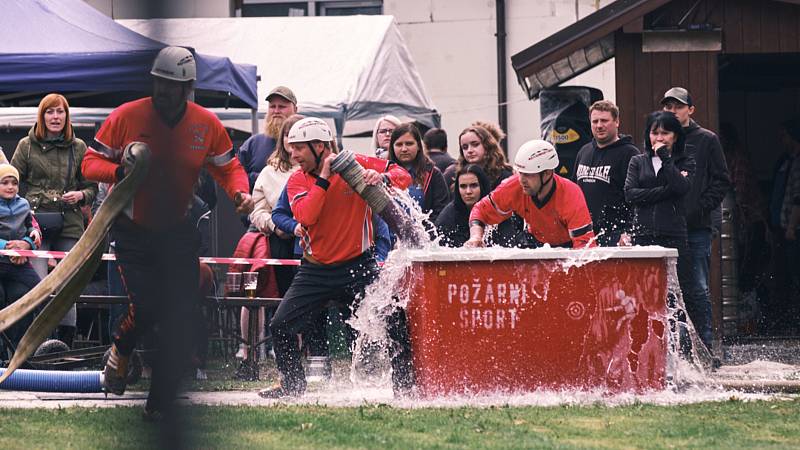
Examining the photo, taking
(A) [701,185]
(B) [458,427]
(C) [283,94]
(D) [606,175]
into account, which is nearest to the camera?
(B) [458,427]

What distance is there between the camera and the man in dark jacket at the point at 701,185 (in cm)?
1094

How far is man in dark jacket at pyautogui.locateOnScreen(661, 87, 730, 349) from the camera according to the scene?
35.9ft

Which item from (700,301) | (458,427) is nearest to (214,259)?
(700,301)

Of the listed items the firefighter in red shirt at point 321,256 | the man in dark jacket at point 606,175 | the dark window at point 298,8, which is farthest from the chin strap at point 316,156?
the dark window at point 298,8

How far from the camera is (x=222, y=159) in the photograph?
27.7 ft

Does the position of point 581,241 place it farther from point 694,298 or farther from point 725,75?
point 725,75

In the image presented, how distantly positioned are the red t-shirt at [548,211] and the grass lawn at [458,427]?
4.73 ft

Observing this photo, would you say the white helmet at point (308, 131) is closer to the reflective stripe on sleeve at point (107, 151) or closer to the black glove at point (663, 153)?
the reflective stripe on sleeve at point (107, 151)

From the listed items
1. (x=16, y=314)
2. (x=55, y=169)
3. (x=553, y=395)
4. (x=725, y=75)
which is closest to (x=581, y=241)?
(x=553, y=395)

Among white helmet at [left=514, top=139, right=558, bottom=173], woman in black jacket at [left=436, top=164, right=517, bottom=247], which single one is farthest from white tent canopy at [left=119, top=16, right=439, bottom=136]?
white helmet at [left=514, top=139, right=558, bottom=173]

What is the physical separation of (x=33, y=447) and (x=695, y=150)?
19.8ft

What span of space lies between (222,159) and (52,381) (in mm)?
2087

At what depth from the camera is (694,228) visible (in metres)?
11.0

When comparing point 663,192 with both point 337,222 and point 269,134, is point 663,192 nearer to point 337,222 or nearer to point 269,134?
point 337,222
